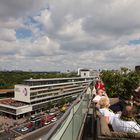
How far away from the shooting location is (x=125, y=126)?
3.31 meters

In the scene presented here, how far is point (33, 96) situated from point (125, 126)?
212 feet

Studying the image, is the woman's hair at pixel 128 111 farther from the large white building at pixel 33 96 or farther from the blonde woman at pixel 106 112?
the large white building at pixel 33 96

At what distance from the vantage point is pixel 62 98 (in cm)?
7900

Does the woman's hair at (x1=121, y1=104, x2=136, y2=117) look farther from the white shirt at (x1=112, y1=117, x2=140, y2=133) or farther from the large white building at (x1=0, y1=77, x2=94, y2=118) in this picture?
the large white building at (x1=0, y1=77, x2=94, y2=118)

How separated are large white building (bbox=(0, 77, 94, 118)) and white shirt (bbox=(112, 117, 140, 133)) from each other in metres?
57.4

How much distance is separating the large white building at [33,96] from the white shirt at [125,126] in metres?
57.4

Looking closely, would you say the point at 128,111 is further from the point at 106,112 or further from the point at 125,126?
the point at 106,112

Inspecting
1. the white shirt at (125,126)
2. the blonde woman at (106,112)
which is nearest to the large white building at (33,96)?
the blonde woman at (106,112)

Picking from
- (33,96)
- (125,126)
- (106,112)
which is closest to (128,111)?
(125,126)

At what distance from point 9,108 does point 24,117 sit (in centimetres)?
494

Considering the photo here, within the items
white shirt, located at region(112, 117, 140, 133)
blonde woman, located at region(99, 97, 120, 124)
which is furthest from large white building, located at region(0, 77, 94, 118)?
white shirt, located at region(112, 117, 140, 133)

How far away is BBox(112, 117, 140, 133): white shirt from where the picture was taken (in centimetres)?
324

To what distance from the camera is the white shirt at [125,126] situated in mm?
3244

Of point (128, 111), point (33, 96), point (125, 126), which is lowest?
point (33, 96)
